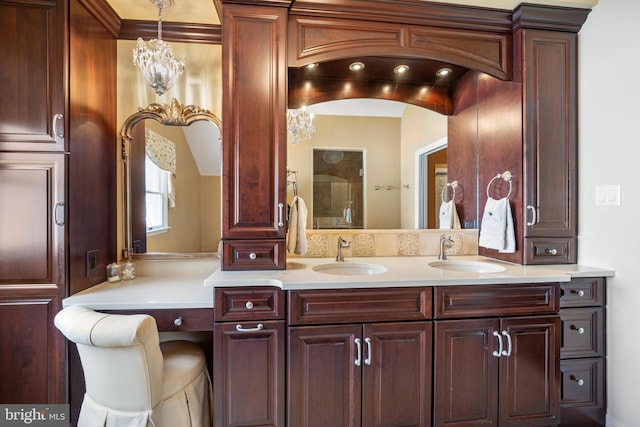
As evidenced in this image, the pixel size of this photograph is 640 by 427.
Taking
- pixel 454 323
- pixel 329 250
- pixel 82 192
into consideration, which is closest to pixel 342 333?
pixel 454 323

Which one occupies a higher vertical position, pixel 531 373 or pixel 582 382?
pixel 531 373

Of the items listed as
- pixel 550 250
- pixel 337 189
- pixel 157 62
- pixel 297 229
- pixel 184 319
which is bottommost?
pixel 184 319

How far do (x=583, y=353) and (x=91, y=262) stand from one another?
2.83m

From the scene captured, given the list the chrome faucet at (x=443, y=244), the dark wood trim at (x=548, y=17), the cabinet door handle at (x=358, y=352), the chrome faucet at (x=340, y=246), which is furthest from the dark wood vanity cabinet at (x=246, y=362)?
the dark wood trim at (x=548, y=17)

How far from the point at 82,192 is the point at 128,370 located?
996mm

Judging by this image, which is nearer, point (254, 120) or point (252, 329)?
point (252, 329)

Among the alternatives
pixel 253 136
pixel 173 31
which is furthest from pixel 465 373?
pixel 173 31

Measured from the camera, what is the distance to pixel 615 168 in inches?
68.8

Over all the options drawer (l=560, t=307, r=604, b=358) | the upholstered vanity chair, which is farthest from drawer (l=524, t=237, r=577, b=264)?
the upholstered vanity chair

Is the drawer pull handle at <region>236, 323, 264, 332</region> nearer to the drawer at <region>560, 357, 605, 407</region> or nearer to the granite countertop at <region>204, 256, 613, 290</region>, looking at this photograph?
the granite countertop at <region>204, 256, 613, 290</region>

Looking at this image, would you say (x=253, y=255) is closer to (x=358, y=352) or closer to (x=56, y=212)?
(x=358, y=352)

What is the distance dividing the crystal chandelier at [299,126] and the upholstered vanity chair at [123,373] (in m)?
1.42

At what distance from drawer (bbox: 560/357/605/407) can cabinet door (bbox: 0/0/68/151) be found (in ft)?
9.70

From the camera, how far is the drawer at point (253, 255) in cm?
171
